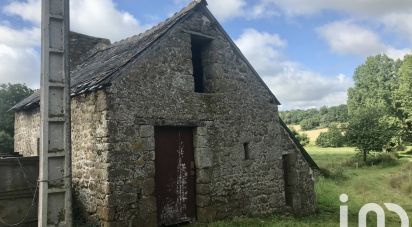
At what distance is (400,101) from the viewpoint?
1607 inches

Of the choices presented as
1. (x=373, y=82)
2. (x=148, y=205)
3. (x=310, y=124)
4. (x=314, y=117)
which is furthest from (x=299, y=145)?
(x=314, y=117)

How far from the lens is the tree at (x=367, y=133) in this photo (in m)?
30.0

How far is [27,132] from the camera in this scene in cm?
1128

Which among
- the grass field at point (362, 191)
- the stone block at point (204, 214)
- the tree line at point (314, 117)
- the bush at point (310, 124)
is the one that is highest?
the tree line at point (314, 117)

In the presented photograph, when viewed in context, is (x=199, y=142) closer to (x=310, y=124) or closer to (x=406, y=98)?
(x=406, y=98)

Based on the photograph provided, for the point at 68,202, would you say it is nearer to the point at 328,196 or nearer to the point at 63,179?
the point at 63,179

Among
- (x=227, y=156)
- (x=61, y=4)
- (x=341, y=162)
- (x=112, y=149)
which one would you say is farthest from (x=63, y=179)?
(x=341, y=162)

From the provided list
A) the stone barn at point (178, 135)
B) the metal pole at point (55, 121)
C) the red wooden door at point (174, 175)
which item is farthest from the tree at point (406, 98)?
the metal pole at point (55, 121)

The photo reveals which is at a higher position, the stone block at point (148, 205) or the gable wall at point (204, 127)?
the gable wall at point (204, 127)

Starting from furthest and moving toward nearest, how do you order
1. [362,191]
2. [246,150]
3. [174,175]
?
1. [362,191]
2. [246,150]
3. [174,175]

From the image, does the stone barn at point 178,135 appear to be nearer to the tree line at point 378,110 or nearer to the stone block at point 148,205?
the stone block at point 148,205

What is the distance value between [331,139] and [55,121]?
139 feet

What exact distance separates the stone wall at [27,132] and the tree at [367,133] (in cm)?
2534

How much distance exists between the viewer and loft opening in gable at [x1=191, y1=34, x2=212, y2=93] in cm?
1009
